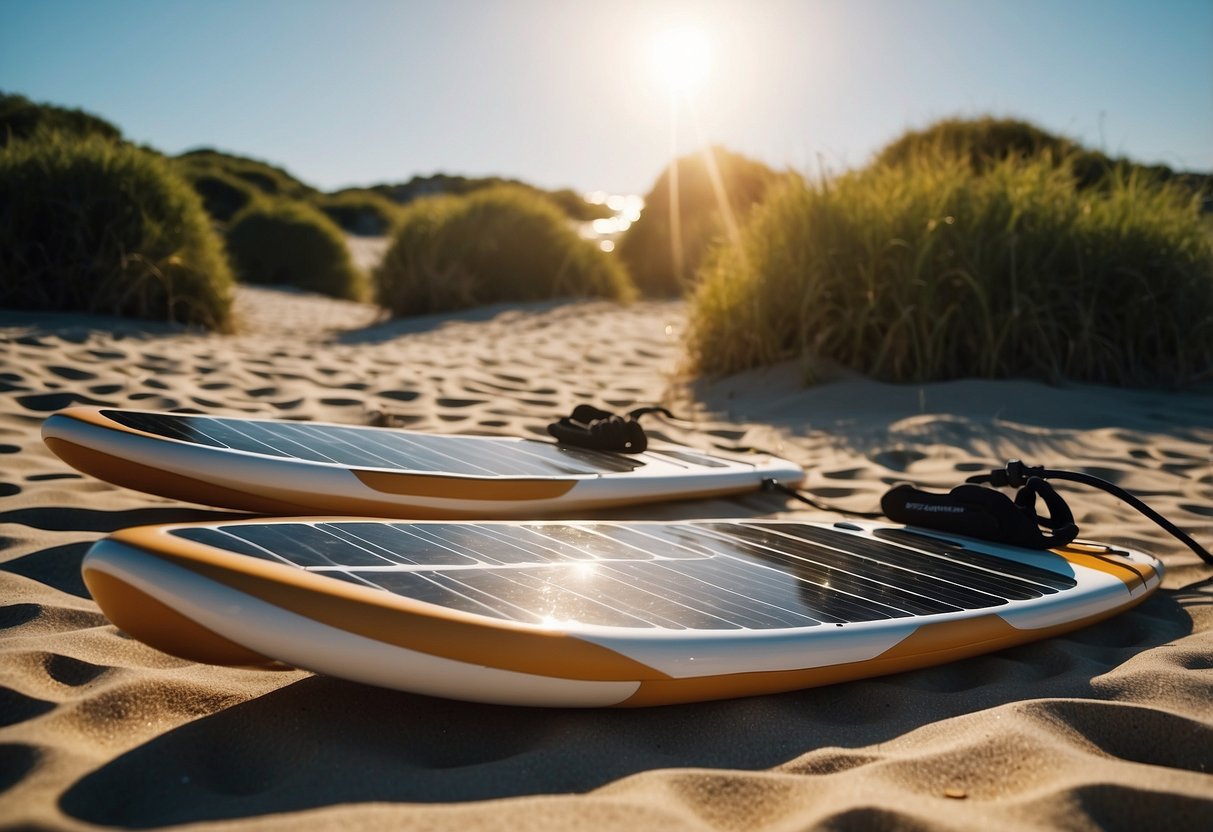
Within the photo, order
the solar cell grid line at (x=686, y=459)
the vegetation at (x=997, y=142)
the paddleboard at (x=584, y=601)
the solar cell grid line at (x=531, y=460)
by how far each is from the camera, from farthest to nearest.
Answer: the vegetation at (x=997, y=142)
the solar cell grid line at (x=686, y=459)
the solar cell grid line at (x=531, y=460)
the paddleboard at (x=584, y=601)

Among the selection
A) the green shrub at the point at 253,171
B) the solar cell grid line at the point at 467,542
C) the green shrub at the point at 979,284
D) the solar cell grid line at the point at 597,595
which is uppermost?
the green shrub at the point at 253,171

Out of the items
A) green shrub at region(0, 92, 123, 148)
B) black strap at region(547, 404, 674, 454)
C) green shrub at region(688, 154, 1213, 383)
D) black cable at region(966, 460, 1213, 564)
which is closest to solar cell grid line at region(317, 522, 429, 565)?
black strap at region(547, 404, 674, 454)

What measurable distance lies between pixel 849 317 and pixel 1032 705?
318cm

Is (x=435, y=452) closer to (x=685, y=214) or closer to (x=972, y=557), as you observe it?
(x=972, y=557)

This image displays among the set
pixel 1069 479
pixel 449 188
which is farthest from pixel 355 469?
pixel 449 188

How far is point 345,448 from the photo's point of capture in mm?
2277

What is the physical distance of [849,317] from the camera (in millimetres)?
4309

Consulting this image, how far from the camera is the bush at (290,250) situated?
1166 cm

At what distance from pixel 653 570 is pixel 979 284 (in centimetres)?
315

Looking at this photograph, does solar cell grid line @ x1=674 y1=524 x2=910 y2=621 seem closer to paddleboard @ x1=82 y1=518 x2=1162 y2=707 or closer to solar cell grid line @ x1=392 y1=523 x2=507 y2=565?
paddleboard @ x1=82 y1=518 x2=1162 y2=707

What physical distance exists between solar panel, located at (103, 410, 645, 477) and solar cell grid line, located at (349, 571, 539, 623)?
34.7 inches

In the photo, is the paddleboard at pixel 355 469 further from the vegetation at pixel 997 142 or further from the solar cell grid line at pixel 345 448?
the vegetation at pixel 997 142

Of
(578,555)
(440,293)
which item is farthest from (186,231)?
(578,555)

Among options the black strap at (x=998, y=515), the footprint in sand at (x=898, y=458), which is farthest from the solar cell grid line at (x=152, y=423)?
the footprint in sand at (x=898, y=458)
